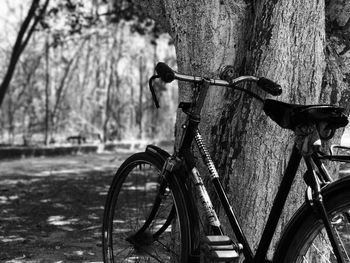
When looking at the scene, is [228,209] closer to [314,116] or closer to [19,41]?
[314,116]

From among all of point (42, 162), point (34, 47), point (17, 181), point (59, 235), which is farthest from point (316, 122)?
point (34, 47)

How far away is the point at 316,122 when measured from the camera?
223 centimetres

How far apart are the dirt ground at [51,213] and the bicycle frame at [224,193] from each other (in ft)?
6.61

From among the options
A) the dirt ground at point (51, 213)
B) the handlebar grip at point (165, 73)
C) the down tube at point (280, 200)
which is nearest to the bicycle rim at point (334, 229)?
the down tube at point (280, 200)

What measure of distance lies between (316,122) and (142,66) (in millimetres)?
20426

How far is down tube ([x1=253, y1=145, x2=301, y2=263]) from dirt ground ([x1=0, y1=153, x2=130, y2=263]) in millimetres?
2336

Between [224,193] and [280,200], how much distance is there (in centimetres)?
36

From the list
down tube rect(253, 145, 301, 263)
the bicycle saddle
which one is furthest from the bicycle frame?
the bicycle saddle

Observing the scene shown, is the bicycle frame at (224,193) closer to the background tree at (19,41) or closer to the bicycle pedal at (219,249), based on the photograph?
the bicycle pedal at (219,249)

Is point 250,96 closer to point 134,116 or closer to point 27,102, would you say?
point 27,102

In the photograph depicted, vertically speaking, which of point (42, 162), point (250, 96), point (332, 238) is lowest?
point (42, 162)

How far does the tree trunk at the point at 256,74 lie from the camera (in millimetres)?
3025

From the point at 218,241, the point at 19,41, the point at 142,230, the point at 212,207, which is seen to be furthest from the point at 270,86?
the point at 19,41

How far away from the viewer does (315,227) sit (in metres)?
2.19
